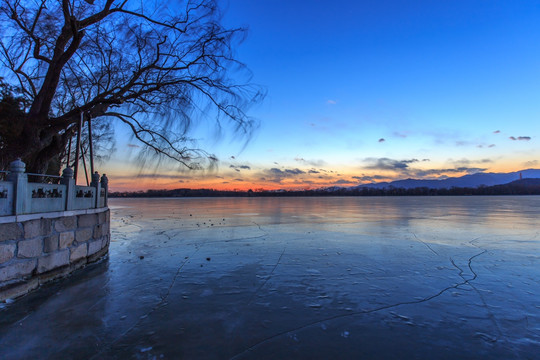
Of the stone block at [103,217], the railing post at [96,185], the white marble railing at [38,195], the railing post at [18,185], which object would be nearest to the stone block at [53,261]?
the white marble railing at [38,195]

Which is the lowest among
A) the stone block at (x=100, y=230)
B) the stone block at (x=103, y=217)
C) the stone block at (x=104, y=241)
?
the stone block at (x=104, y=241)

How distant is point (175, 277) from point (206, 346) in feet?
11.0

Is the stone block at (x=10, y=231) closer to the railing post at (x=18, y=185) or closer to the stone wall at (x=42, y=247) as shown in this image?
the stone wall at (x=42, y=247)

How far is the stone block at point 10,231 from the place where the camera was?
492 cm

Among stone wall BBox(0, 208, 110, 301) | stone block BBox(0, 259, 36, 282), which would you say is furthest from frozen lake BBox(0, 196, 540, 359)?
stone block BBox(0, 259, 36, 282)

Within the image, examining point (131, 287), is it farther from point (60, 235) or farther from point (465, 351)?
point (465, 351)

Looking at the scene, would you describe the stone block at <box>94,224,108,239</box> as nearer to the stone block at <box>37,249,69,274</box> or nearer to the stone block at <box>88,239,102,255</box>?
the stone block at <box>88,239,102,255</box>

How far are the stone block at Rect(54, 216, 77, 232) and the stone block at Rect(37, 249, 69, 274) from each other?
514 millimetres

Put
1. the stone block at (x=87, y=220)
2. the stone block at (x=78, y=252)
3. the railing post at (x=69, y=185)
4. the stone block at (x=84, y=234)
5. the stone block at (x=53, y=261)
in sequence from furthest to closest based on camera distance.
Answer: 1. the stone block at (x=87, y=220)
2. the stone block at (x=84, y=234)
3. the stone block at (x=78, y=252)
4. the railing post at (x=69, y=185)
5. the stone block at (x=53, y=261)

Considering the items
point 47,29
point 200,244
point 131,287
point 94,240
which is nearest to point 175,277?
point 131,287

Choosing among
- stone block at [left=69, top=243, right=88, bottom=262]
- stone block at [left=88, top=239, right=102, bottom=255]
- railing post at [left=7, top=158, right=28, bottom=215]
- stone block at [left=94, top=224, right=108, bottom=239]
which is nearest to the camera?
railing post at [left=7, top=158, right=28, bottom=215]

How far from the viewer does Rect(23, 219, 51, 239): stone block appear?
539 cm

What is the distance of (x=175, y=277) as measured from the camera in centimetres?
655

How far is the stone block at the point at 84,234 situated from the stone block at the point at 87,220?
5.5 inches
